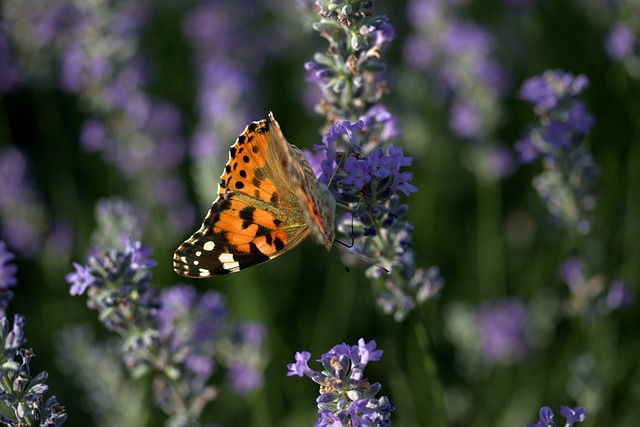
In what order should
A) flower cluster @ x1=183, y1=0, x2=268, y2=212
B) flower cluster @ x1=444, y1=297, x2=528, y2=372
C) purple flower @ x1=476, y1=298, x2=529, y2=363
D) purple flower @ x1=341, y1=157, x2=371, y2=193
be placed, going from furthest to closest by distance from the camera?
flower cluster @ x1=183, y1=0, x2=268, y2=212
purple flower @ x1=476, y1=298, x2=529, y2=363
flower cluster @ x1=444, y1=297, x2=528, y2=372
purple flower @ x1=341, y1=157, x2=371, y2=193

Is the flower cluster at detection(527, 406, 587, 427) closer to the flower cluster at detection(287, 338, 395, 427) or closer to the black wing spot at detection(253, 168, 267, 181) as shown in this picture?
the flower cluster at detection(287, 338, 395, 427)

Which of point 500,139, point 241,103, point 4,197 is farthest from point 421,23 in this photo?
point 4,197

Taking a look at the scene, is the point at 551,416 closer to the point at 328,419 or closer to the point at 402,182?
the point at 328,419

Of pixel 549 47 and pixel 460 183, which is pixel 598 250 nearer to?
pixel 460 183

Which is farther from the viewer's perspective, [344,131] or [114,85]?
[114,85]

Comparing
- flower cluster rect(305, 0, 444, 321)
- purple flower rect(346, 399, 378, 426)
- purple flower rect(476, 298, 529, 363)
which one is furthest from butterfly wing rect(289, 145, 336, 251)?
purple flower rect(476, 298, 529, 363)

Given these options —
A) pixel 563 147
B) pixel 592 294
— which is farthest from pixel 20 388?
pixel 592 294

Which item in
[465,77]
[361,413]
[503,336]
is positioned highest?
[465,77]
